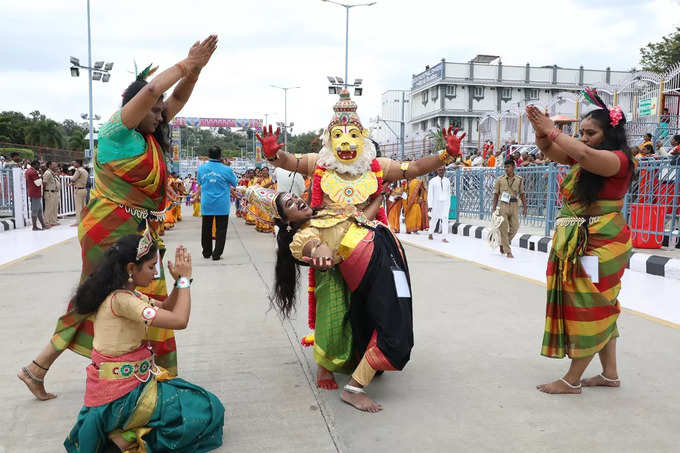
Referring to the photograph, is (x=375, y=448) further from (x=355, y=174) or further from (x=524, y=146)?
(x=524, y=146)

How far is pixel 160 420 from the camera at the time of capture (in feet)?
8.46

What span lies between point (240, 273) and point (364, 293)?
15.2 ft

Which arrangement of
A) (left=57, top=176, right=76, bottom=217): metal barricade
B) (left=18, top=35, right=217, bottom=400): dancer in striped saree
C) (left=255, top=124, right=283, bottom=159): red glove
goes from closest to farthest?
(left=18, top=35, right=217, bottom=400): dancer in striped saree < (left=255, top=124, right=283, bottom=159): red glove < (left=57, top=176, right=76, bottom=217): metal barricade

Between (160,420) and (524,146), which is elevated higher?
(524,146)

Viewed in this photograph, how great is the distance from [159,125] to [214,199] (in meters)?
5.66

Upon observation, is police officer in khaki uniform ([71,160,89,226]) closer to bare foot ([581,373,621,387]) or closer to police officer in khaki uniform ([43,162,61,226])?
police officer in khaki uniform ([43,162,61,226])

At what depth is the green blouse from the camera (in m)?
2.90

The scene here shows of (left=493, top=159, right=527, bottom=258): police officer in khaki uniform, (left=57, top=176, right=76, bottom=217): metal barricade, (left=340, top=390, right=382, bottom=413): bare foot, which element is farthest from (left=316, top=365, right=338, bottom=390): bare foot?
(left=57, top=176, right=76, bottom=217): metal barricade

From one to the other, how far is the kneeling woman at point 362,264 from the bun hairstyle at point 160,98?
583 mm

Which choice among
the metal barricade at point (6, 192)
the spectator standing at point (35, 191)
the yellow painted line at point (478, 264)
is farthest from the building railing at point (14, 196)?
the yellow painted line at point (478, 264)

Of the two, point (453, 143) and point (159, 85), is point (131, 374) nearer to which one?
point (159, 85)

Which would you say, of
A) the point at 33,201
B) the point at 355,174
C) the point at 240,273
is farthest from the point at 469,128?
the point at 355,174

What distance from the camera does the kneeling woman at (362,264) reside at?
10.4 feet

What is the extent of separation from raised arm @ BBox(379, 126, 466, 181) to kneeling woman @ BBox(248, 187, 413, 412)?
0.66 metres
